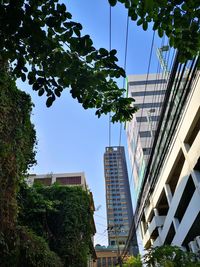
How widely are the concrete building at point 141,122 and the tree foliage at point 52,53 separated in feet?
90.3

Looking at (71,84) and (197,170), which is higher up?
(197,170)

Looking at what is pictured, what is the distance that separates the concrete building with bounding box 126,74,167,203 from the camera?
3222cm

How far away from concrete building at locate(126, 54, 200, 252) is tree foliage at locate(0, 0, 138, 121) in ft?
21.3

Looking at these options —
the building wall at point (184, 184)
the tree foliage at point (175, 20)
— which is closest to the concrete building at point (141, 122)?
the building wall at point (184, 184)

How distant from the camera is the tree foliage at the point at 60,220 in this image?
1426 centimetres

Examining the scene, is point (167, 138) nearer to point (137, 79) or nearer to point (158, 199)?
point (158, 199)

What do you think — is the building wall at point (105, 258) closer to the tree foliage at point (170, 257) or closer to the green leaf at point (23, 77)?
the tree foliage at point (170, 257)

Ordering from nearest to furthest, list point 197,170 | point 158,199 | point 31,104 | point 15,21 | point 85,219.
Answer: point 15,21 → point 31,104 → point 197,170 → point 85,219 → point 158,199

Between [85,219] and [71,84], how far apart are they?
599 inches

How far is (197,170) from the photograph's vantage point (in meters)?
12.0

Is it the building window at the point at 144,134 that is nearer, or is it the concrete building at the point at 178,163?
the concrete building at the point at 178,163

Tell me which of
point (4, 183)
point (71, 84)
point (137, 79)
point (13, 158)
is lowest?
point (71, 84)

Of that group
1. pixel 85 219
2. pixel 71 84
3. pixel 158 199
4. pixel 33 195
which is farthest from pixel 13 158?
pixel 158 199

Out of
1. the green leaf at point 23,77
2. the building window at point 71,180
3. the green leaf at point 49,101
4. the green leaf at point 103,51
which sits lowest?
the green leaf at point 49,101
